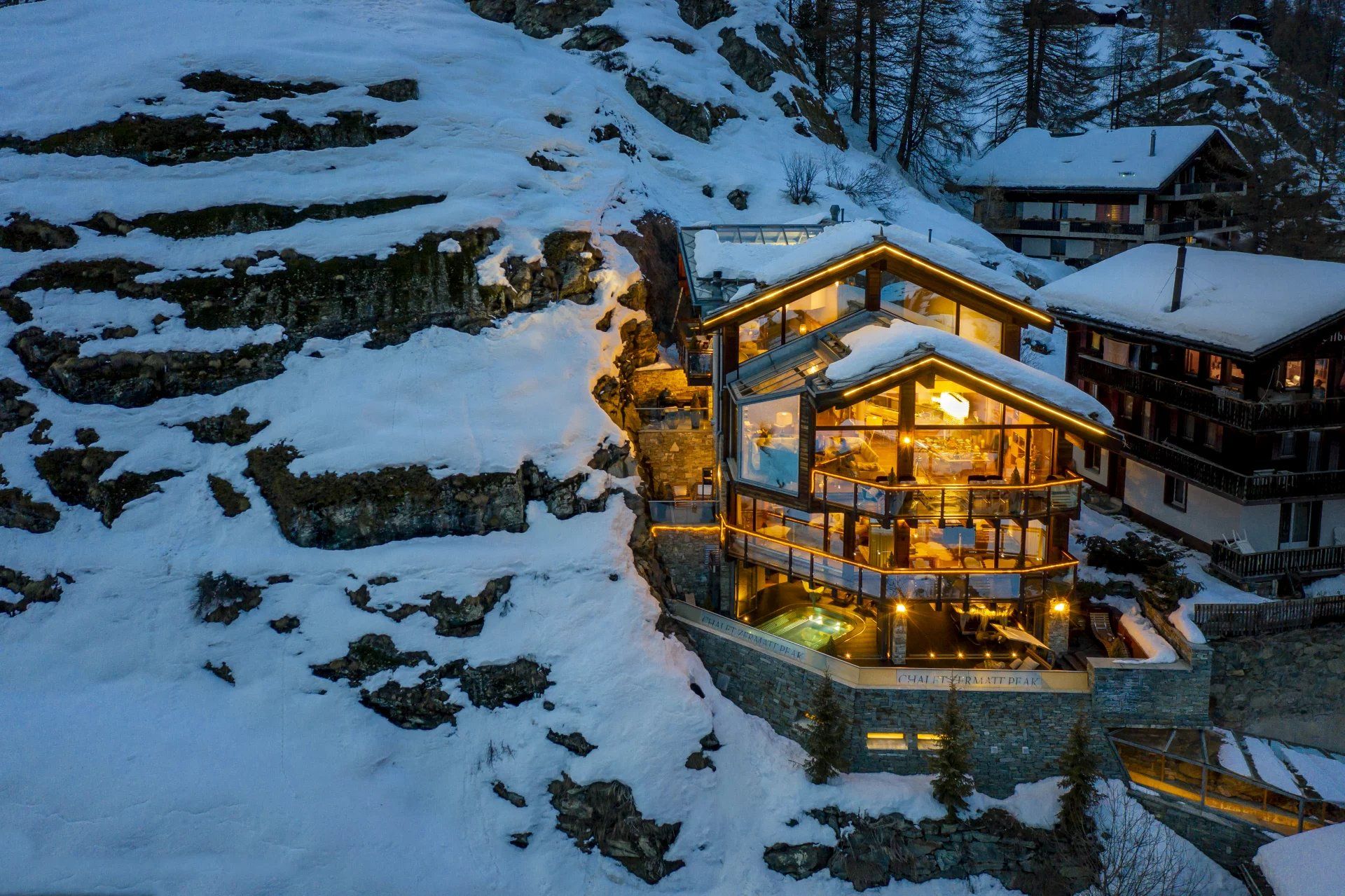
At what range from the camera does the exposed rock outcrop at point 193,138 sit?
34500mm

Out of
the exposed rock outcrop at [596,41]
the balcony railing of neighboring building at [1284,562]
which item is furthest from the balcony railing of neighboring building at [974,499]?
the exposed rock outcrop at [596,41]

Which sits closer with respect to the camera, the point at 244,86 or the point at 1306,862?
the point at 1306,862

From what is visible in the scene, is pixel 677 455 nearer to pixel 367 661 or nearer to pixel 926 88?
pixel 367 661

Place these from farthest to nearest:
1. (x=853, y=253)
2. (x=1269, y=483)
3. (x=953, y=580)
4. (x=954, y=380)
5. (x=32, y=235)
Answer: (x=32, y=235) < (x=1269, y=483) < (x=853, y=253) < (x=953, y=580) < (x=954, y=380)

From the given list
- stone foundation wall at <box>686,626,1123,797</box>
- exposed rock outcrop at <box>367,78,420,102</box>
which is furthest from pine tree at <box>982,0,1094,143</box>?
stone foundation wall at <box>686,626,1123,797</box>

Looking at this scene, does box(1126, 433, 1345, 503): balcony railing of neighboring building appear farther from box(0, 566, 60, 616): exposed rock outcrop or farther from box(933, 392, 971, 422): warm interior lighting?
box(0, 566, 60, 616): exposed rock outcrop

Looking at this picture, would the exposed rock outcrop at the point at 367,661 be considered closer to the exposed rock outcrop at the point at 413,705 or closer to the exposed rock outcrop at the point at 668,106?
the exposed rock outcrop at the point at 413,705

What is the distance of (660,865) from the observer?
918 inches

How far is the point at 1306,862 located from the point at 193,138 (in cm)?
3683

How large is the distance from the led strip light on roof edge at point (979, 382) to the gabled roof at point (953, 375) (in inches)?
0.6

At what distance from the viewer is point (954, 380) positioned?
25281mm

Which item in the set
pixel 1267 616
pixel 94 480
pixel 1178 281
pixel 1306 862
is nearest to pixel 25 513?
pixel 94 480

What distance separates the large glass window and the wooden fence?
10.7 metres

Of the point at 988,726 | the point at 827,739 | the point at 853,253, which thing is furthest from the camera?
the point at 853,253
